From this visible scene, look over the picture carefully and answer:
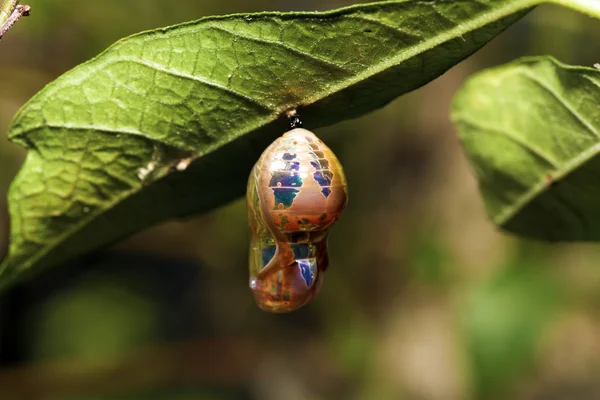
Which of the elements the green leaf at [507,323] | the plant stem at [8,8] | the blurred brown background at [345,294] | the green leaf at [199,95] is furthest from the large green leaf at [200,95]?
the green leaf at [507,323]

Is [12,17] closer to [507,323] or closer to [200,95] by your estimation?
[200,95]

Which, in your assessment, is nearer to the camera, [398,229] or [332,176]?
[332,176]

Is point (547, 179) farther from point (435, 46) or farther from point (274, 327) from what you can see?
point (274, 327)

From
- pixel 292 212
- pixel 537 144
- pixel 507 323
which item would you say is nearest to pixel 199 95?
pixel 292 212

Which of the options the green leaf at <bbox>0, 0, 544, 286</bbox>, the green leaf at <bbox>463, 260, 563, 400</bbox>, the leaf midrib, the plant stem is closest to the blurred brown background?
the green leaf at <bbox>463, 260, 563, 400</bbox>

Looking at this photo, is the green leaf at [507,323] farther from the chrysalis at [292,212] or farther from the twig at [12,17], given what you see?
the twig at [12,17]

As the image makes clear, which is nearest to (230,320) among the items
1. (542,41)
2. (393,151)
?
(393,151)
